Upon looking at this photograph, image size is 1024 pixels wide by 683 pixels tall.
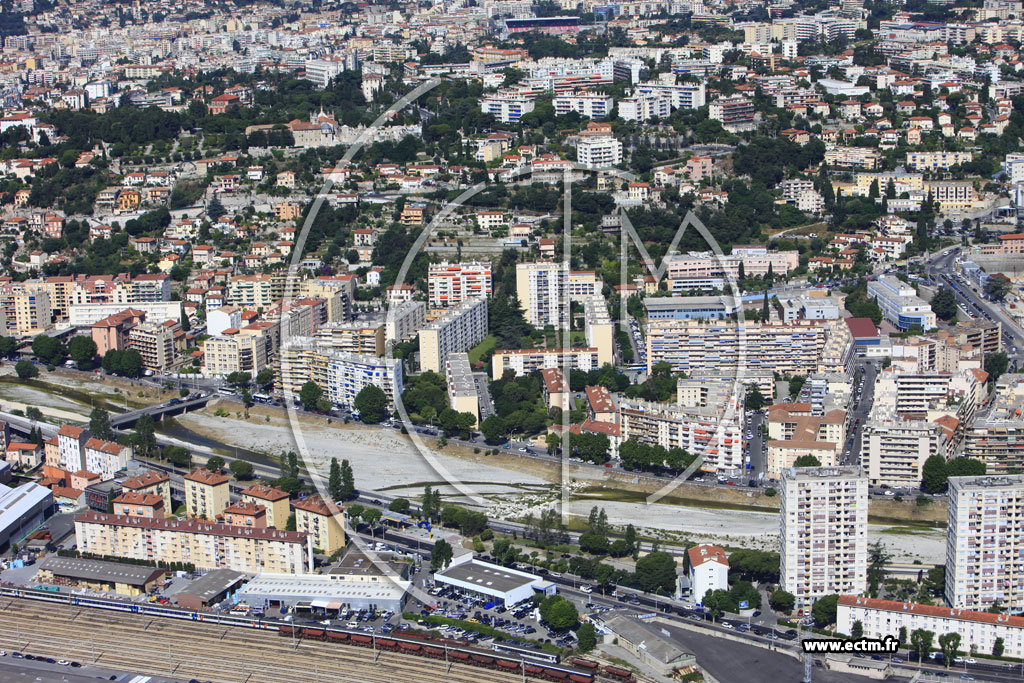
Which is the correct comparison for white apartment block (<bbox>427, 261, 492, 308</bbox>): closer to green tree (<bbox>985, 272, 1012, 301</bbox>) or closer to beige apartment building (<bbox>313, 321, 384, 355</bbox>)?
beige apartment building (<bbox>313, 321, 384, 355</bbox>)

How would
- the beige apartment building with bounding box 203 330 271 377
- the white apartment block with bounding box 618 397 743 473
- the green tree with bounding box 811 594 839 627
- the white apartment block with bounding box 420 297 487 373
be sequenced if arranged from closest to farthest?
1. the green tree with bounding box 811 594 839 627
2. the white apartment block with bounding box 618 397 743 473
3. the white apartment block with bounding box 420 297 487 373
4. the beige apartment building with bounding box 203 330 271 377

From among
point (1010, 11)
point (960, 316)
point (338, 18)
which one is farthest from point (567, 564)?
point (338, 18)

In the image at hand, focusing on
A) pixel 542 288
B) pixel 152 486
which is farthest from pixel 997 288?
pixel 152 486

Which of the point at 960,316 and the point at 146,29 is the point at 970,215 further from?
the point at 146,29

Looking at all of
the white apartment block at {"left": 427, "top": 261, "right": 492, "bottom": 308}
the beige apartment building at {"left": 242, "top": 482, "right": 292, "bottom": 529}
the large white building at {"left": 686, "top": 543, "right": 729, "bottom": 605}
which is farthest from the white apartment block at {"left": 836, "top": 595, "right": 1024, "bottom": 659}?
the white apartment block at {"left": 427, "top": 261, "right": 492, "bottom": 308}

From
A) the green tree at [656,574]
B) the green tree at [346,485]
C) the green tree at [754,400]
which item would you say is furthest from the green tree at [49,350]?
the green tree at [656,574]

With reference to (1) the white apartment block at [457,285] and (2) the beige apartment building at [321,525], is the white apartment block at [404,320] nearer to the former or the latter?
(1) the white apartment block at [457,285]
